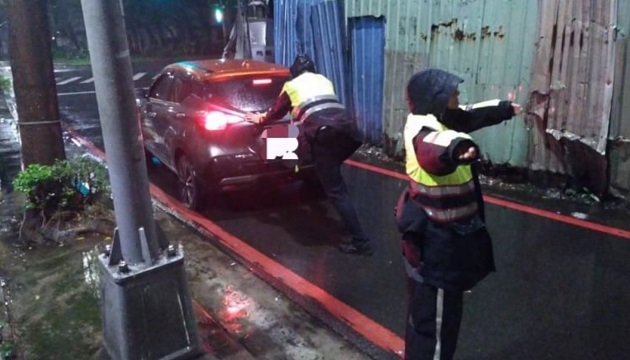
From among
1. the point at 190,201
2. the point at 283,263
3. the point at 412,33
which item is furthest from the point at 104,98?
the point at 412,33

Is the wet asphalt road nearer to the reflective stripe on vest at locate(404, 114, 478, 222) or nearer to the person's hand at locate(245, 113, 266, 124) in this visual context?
the person's hand at locate(245, 113, 266, 124)

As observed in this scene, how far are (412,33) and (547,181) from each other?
109 inches

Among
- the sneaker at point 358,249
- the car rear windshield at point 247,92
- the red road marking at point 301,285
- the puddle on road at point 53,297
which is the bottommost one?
the red road marking at point 301,285

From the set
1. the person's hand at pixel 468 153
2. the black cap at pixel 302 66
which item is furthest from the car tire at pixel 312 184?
the person's hand at pixel 468 153

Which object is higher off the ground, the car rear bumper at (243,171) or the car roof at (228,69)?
the car roof at (228,69)

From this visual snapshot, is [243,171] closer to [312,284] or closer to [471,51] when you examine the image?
[312,284]

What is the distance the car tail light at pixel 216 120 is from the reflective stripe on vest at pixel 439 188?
318 centimetres

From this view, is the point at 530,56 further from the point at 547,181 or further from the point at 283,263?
the point at 283,263

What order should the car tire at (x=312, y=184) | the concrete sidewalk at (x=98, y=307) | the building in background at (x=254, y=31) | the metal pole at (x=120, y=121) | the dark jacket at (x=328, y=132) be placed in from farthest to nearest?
1. the building in background at (x=254, y=31)
2. the car tire at (x=312, y=184)
3. the dark jacket at (x=328, y=132)
4. the concrete sidewalk at (x=98, y=307)
5. the metal pole at (x=120, y=121)

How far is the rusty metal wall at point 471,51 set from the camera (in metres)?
6.11

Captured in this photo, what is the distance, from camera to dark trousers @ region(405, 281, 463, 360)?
2.62 metres

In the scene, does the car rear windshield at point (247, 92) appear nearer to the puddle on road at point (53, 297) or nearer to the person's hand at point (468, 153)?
the puddle on road at point (53, 297)

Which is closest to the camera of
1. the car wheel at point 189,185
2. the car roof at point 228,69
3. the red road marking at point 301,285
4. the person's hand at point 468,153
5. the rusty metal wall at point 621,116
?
the person's hand at point 468,153

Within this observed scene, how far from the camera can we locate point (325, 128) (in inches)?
177
